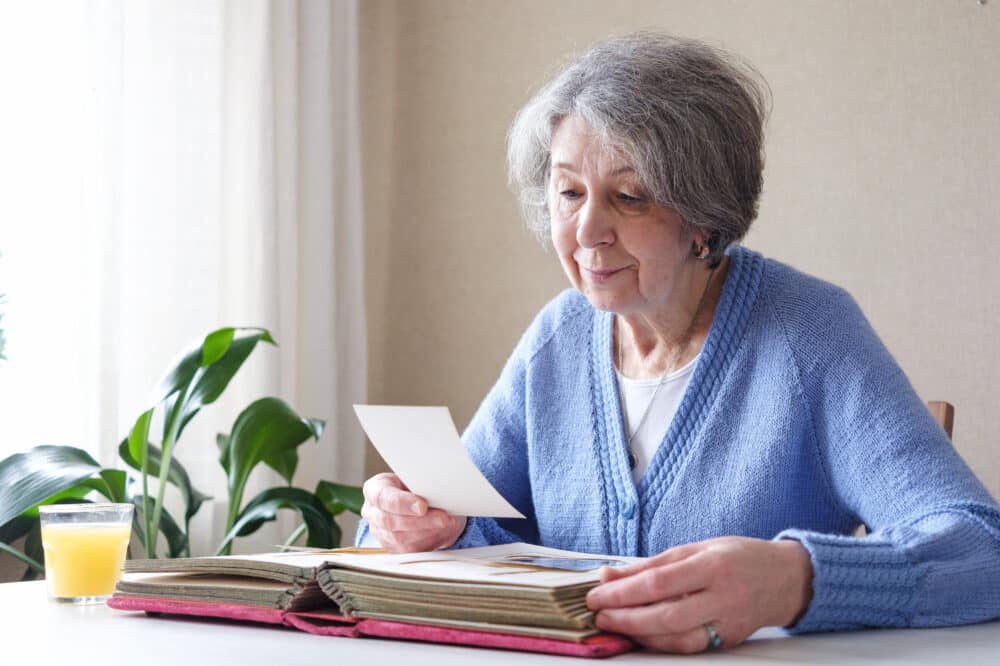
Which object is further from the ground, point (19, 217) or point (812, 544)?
point (19, 217)

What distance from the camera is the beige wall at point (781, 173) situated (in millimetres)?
2332

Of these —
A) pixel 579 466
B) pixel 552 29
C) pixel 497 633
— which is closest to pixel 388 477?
pixel 579 466

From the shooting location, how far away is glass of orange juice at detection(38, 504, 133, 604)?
111cm

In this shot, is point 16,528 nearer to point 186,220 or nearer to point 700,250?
point 186,220

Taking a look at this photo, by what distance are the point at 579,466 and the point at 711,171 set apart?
1.35 feet

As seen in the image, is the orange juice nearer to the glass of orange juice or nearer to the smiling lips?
the glass of orange juice

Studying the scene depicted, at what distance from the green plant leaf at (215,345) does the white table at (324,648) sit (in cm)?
105

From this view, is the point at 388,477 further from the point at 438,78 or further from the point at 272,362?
the point at 438,78

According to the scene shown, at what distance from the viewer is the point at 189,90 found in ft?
8.21

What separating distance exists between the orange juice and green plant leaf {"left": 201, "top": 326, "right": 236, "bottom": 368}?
93cm

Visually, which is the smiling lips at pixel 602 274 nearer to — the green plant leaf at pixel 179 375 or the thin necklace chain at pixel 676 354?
the thin necklace chain at pixel 676 354

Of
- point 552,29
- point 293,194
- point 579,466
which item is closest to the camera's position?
point 579,466

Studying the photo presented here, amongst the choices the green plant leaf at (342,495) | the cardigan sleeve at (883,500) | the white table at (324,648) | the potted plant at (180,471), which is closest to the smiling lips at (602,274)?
the cardigan sleeve at (883,500)

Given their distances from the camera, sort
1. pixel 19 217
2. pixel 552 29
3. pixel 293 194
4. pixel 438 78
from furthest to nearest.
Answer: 1. pixel 438 78
2. pixel 552 29
3. pixel 293 194
4. pixel 19 217
